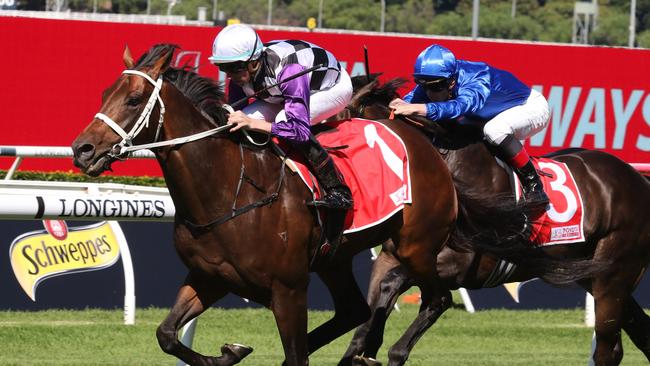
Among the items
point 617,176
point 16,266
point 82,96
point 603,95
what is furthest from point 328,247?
point 603,95

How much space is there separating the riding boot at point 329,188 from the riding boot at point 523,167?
4.29 feet

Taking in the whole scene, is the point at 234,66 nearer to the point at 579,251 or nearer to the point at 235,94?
the point at 235,94

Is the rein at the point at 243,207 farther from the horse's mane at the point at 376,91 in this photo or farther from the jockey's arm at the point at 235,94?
the horse's mane at the point at 376,91

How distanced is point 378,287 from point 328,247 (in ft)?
3.81

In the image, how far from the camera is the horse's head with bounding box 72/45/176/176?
14.6 feet

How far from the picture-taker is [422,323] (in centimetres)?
593

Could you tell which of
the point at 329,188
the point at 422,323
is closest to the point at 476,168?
the point at 422,323

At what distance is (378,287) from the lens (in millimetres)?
6219

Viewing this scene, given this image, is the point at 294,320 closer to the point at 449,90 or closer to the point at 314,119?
the point at 314,119

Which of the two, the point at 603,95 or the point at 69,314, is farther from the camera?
the point at 603,95

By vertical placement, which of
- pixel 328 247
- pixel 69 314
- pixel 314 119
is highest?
pixel 314 119

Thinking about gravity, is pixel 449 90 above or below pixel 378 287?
above

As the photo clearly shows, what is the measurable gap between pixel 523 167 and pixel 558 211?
333 millimetres

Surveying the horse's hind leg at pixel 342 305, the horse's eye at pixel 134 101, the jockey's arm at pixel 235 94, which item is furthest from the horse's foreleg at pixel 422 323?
the horse's eye at pixel 134 101
